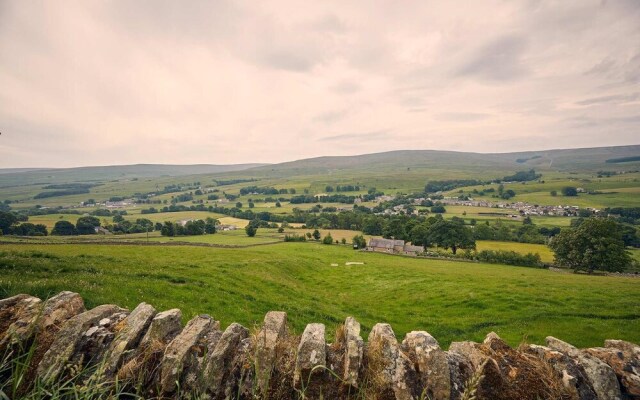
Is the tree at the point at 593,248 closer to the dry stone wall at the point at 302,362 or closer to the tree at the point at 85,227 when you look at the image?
the dry stone wall at the point at 302,362

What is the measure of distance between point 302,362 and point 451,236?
73.0 metres

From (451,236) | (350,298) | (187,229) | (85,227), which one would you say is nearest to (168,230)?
(187,229)

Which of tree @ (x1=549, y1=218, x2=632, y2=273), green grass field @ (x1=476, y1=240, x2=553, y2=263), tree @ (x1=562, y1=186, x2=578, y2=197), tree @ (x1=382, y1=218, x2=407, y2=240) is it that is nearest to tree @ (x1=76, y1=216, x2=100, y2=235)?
tree @ (x1=382, y1=218, x2=407, y2=240)

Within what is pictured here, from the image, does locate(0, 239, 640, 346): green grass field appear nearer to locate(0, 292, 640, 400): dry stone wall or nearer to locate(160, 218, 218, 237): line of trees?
locate(0, 292, 640, 400): dry stone wall

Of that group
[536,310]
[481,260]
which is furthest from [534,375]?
[481,260]

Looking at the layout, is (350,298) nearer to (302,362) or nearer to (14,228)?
(302,362)

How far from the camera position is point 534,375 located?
18.5ft

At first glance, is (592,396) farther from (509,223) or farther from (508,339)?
(509,223)

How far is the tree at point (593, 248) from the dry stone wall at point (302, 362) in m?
55.7

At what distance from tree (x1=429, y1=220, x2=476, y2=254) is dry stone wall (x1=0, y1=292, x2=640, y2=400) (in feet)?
227

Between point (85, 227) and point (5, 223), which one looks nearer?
point (5, 223)

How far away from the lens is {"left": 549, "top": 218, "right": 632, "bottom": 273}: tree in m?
47.2

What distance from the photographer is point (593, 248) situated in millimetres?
48656

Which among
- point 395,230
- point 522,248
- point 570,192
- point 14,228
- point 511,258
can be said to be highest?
point 14,228
